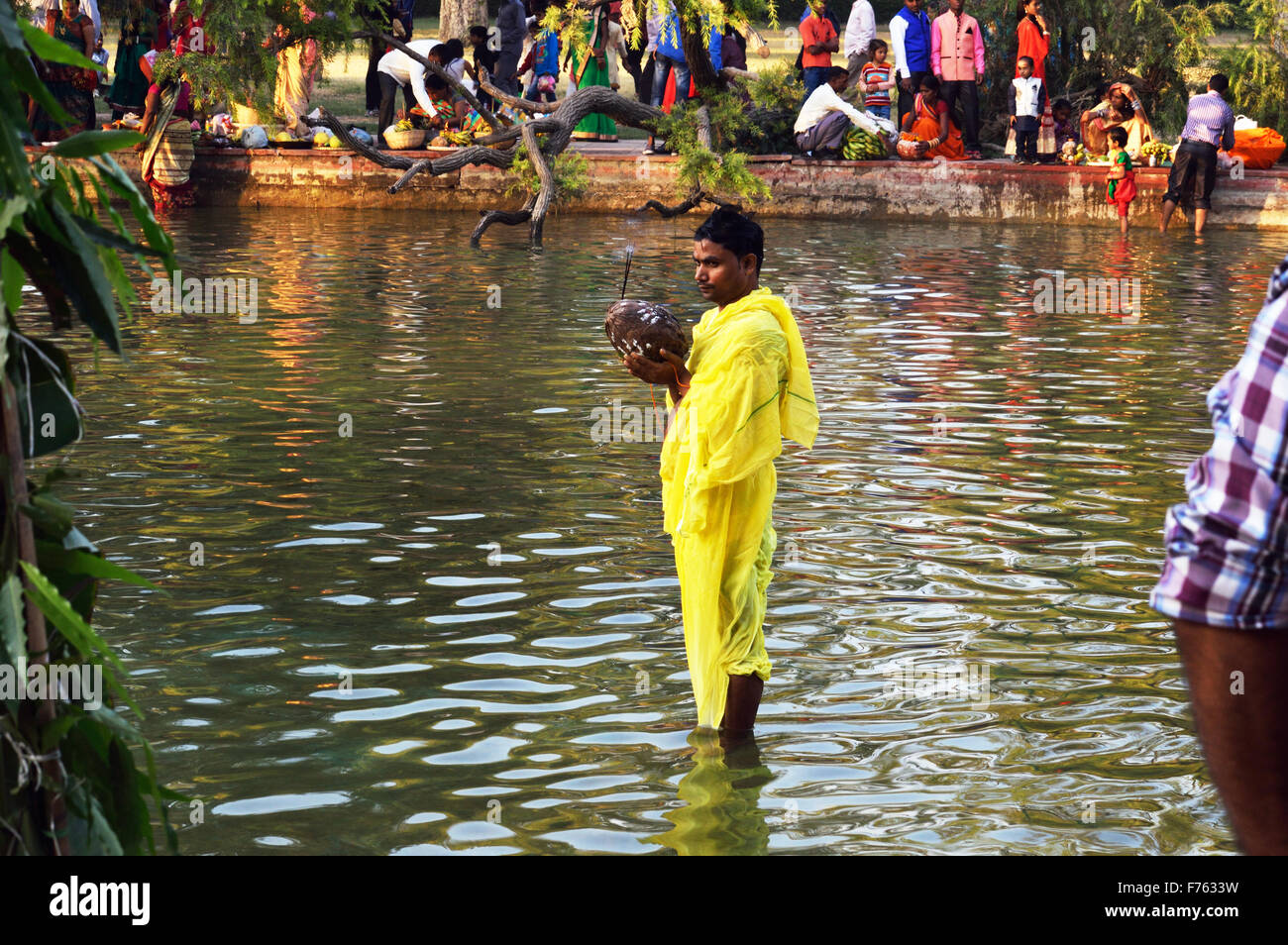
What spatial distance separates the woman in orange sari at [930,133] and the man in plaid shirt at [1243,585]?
2175cm

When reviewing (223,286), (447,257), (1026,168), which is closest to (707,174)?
(447,257)

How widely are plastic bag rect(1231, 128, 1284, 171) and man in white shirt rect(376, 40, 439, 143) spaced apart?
10.8 m

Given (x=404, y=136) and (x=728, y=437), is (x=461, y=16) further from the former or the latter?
(x=728, y=437)

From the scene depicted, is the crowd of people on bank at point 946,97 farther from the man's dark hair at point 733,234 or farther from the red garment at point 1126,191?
the man's dark hair at point 733,234

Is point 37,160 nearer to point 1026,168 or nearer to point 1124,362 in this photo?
point 1124,362

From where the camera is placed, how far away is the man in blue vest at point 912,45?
23344 mm

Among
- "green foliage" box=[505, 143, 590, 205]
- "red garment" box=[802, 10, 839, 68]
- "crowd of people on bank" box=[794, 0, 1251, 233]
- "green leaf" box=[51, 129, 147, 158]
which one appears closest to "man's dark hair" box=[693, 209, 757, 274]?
"green leaf" box=[51, 129, 147, 158]

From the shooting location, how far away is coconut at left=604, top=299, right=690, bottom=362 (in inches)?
208

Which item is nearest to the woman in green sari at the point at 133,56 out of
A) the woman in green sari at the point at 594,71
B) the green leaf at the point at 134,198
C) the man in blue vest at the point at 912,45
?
the woman in green sari at the point at 594,71

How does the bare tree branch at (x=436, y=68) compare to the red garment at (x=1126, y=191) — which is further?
the red garment at (x=1126, y=191)

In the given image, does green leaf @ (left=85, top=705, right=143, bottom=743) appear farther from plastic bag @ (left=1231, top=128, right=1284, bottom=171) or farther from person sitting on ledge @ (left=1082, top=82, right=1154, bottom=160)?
plastic bag @ (left=1231, top=128, right=1284, bottom=171)

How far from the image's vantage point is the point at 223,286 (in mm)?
16250

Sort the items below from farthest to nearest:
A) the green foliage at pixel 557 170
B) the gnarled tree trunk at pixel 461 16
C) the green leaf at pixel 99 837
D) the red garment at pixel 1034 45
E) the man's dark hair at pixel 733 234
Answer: the gnarled tree trunk at pixel 461 16, the red garment at pixel 1034 45, the green foliage at pixel 557 170, the man's dark hair at pixel 733 234, the green leaf at pixel 99 837
